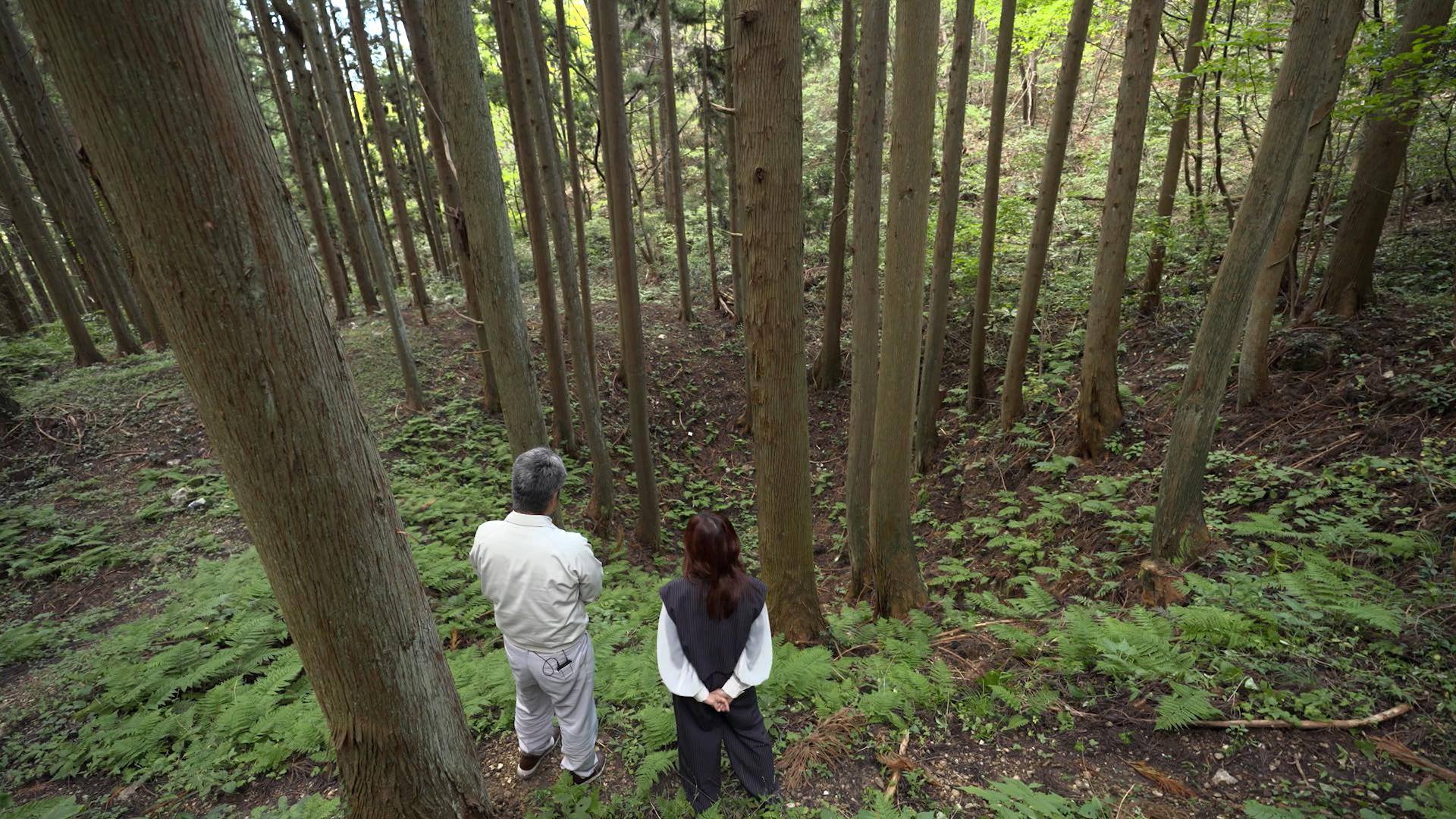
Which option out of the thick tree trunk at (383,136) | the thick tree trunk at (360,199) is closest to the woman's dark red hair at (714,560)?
the thick tree trunk at (360,199)

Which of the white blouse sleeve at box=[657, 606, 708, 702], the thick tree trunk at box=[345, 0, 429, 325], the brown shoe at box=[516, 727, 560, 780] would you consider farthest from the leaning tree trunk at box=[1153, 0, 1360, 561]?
the thick tree trunk at box=[345, 0, 429, 325]

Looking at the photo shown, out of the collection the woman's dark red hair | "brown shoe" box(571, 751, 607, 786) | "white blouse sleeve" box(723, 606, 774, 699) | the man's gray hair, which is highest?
the man's gray hair

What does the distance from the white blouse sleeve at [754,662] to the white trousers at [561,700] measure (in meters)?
0.87

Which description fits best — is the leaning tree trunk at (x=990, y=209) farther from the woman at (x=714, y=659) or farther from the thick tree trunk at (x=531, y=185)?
the woman at (x=714, y=659)

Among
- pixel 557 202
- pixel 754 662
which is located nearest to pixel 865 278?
pixel 754 662

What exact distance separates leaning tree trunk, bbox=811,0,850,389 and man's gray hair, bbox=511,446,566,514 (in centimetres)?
629

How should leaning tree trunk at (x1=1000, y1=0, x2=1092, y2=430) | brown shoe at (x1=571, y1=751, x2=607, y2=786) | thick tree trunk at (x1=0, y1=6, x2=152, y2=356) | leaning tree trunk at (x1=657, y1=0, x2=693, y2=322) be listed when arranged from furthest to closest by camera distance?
leaning tree trunk at (x1=657, y1=0, x2=693, y2=322) → thick tree trunk at (x1=0, y1=6, x2=152, y2=356) → leaning tree trunk at (x1=1000, y1=0, x2=1092, y2=430) → brown shoe at (x1=571, y1=751, x2=607, y2=786)

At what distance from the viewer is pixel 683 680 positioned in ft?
10.2

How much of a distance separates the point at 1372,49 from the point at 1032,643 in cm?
730

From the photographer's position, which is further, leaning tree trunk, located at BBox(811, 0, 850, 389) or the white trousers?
leaning tree trunk, located at BBox(811, 0, 850, 389)

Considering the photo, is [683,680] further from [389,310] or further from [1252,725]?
[389,310]

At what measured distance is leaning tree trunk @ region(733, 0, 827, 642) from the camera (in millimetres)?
3633

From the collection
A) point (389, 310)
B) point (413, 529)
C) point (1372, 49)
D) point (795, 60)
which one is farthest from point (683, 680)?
point (1372, 49)

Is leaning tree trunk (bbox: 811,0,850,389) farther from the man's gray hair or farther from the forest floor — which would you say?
the man's gray hair
